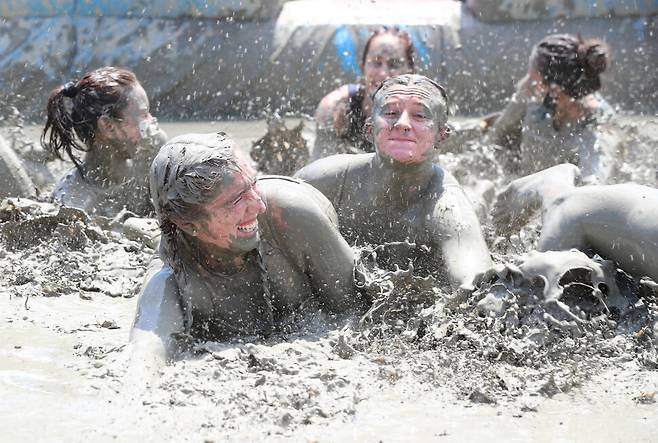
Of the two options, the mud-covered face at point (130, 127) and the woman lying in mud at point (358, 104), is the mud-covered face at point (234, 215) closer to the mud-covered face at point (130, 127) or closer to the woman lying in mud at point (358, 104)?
the mud-covered face at point (130, 127)

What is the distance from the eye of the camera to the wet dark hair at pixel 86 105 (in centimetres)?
590

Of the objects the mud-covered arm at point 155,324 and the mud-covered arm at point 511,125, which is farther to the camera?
the mud-covered arm at point 511,125

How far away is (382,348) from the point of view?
404 cm

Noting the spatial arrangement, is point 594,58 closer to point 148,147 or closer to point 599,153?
point 599,153

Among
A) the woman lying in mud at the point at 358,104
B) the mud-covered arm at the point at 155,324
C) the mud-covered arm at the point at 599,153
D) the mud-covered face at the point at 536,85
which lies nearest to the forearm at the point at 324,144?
the woman lying in mud at the point at 358,104

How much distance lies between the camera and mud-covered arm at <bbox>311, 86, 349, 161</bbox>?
665 centimetres

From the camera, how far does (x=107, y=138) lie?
19.5ft

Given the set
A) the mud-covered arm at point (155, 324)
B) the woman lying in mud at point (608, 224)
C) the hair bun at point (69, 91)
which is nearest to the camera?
the mud-covered arm at point (155, 324)

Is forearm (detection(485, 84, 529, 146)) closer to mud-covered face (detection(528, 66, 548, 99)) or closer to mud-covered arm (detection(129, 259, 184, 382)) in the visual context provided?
mud-covered face (detection(528, 66, 548, 99))

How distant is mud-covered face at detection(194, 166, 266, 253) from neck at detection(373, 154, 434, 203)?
0.96 meters

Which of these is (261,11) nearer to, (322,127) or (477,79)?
(477,79)

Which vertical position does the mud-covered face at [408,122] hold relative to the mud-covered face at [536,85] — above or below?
above

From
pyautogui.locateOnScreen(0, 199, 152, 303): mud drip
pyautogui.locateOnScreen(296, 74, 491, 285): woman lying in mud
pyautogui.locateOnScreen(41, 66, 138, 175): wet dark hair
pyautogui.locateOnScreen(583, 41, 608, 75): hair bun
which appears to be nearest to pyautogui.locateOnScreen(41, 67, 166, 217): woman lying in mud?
pyautogui.locateOnScreen(41, 66, 138, 175): wet dark hair

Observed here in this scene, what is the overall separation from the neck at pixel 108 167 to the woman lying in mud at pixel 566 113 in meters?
2.38
